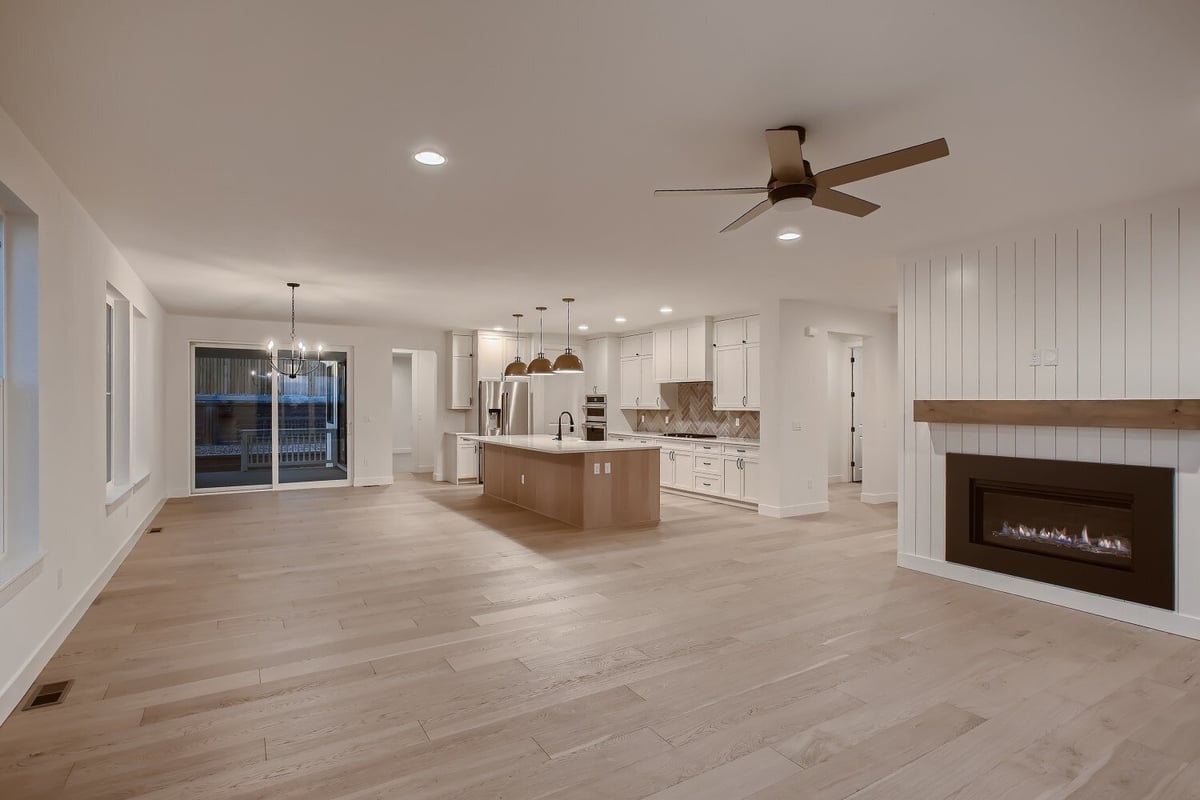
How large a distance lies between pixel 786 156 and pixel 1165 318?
2829 millimetres

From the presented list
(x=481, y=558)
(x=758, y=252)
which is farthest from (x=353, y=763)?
(x=758, y=252)

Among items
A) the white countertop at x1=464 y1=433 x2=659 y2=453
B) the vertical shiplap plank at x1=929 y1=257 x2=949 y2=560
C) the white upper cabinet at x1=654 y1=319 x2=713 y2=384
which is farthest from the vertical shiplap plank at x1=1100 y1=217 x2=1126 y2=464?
the white upper cabinet at x1=654 y1=319 x2=713 y2=384

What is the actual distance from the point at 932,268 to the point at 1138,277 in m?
1.27

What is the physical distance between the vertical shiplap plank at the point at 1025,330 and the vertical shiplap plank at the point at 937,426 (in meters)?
0.50

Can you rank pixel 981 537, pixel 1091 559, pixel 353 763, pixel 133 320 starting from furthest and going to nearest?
pixel 133 320 < pixel 981 537 < pixel 1091 559 < pixel 353 763

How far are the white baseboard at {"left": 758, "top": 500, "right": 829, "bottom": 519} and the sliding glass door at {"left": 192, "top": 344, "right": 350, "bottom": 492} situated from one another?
6.25m

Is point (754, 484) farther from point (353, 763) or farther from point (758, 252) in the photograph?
point (353, 763)

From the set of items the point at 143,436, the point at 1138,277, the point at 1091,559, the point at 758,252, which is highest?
the point at 758,252

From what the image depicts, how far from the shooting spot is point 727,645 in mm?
3316

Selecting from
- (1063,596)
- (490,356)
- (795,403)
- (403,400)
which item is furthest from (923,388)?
(403,400)

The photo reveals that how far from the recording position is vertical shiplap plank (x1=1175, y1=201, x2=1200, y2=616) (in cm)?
352

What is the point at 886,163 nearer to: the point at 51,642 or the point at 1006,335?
the point at 1006,335

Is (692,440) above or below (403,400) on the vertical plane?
below

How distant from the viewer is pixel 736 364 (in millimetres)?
8172
